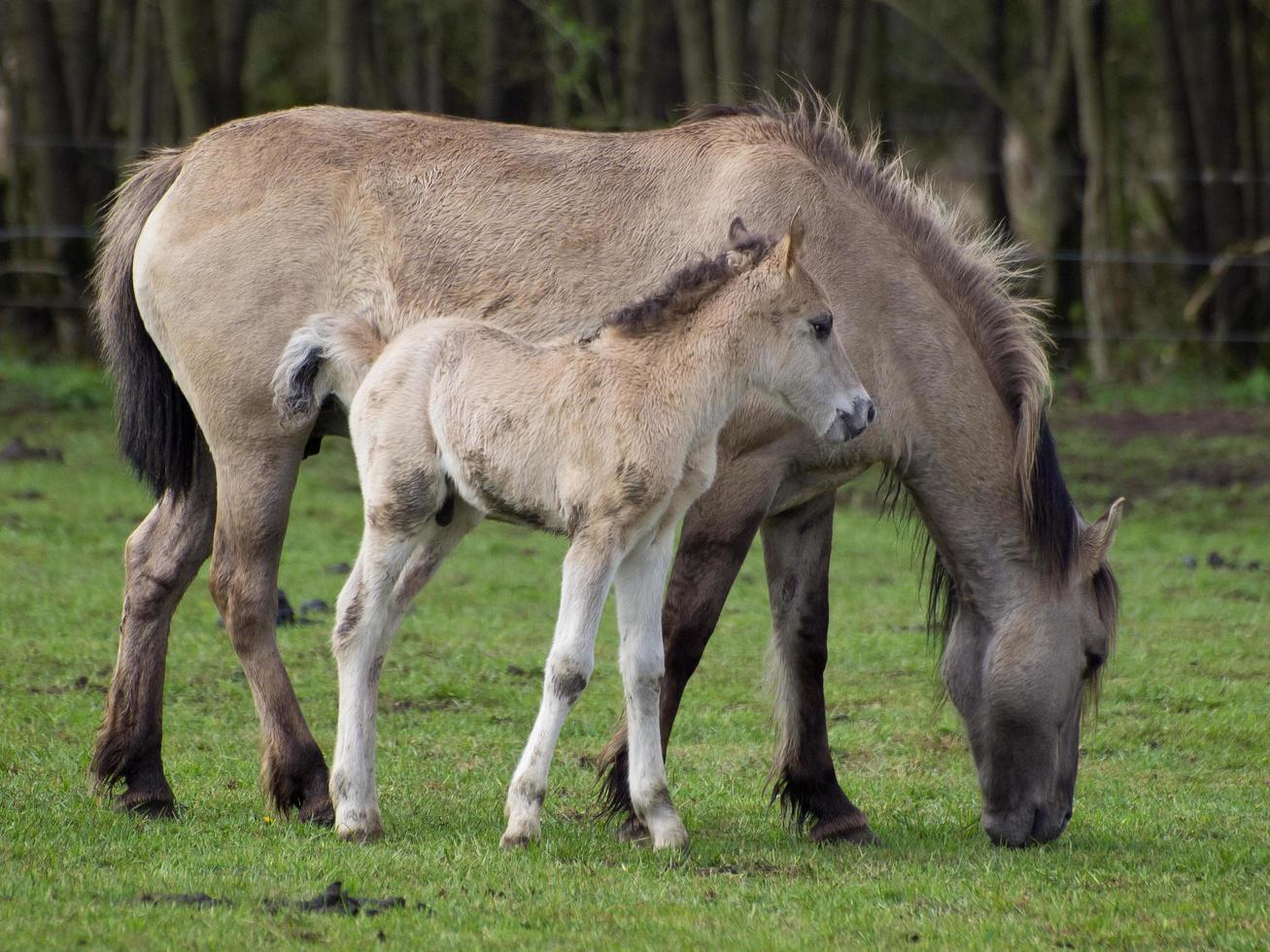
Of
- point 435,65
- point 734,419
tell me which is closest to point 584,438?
point 734,419

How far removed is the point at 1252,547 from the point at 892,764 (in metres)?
6.25

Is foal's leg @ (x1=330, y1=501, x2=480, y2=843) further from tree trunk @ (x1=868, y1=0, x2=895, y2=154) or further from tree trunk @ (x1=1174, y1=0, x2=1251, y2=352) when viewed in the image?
tree trunk @ (x1=868, y1=0, x2=895, y2=154)

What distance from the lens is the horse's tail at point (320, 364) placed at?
5652mm

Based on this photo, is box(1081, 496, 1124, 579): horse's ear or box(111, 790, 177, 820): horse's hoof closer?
box(111, 790, 177, 820): horse's hoof

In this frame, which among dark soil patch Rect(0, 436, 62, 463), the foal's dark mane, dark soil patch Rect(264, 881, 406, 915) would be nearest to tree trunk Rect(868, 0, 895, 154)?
dark soil patch Rect(0, 436, 62, 463)

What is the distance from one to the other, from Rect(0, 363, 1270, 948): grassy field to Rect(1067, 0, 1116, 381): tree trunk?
5.03 meters

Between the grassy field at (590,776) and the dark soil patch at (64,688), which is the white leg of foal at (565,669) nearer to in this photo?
the grassy field at (590,776)

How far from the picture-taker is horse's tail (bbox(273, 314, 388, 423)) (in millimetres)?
5652

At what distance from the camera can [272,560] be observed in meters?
6.08

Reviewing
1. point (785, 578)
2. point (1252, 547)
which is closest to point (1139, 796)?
point (785, 578)

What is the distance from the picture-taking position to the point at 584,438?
5.23m

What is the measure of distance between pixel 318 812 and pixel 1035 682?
99.7 inches

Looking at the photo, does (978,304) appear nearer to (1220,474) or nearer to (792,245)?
(792,245)

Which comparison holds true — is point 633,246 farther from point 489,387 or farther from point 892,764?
point 892,764
